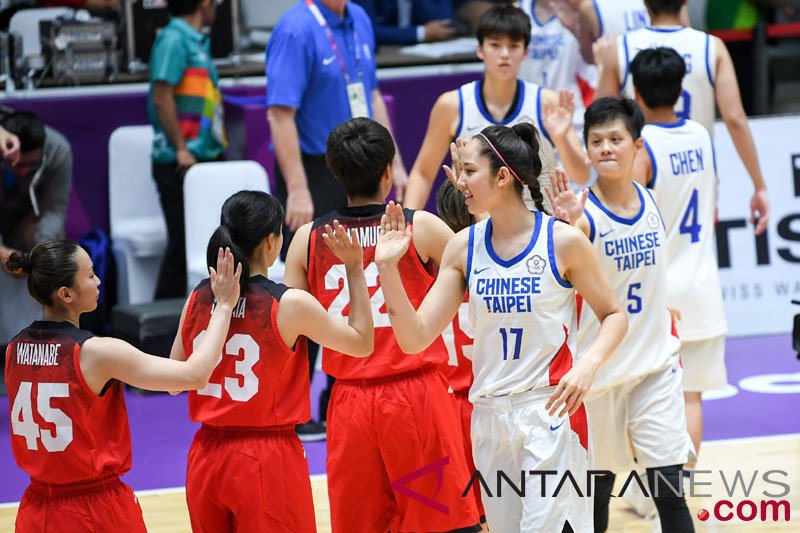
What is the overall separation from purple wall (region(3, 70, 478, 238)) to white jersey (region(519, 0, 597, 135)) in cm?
98

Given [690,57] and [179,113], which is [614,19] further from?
[179,113]

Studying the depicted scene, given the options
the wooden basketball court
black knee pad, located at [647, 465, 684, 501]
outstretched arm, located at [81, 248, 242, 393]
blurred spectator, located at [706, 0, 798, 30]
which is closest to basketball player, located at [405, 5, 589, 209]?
the wooden basketball court

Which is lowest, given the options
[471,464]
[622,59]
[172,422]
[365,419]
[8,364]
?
[172,422]

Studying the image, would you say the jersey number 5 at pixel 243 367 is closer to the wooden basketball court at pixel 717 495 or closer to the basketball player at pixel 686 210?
the wooden basketball court at pixel 717 495

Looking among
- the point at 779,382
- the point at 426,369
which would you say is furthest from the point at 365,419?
the point at 779,382

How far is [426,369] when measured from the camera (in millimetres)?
4625

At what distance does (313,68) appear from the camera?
715 cm

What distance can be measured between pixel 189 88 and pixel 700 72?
11.5 feet

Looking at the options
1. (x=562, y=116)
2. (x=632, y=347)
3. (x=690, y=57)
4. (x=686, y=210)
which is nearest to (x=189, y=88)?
(x=690, y=57)

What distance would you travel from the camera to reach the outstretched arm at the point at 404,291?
160 inches

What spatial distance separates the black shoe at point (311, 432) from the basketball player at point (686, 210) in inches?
83.6

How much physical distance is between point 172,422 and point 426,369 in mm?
3449

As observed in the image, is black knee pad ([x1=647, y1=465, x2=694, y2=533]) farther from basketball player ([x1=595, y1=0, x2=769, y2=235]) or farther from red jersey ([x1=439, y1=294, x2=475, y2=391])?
basketball player ([x1=595, y1=0, x2=769, y2=235])

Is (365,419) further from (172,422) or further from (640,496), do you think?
(172,422)
